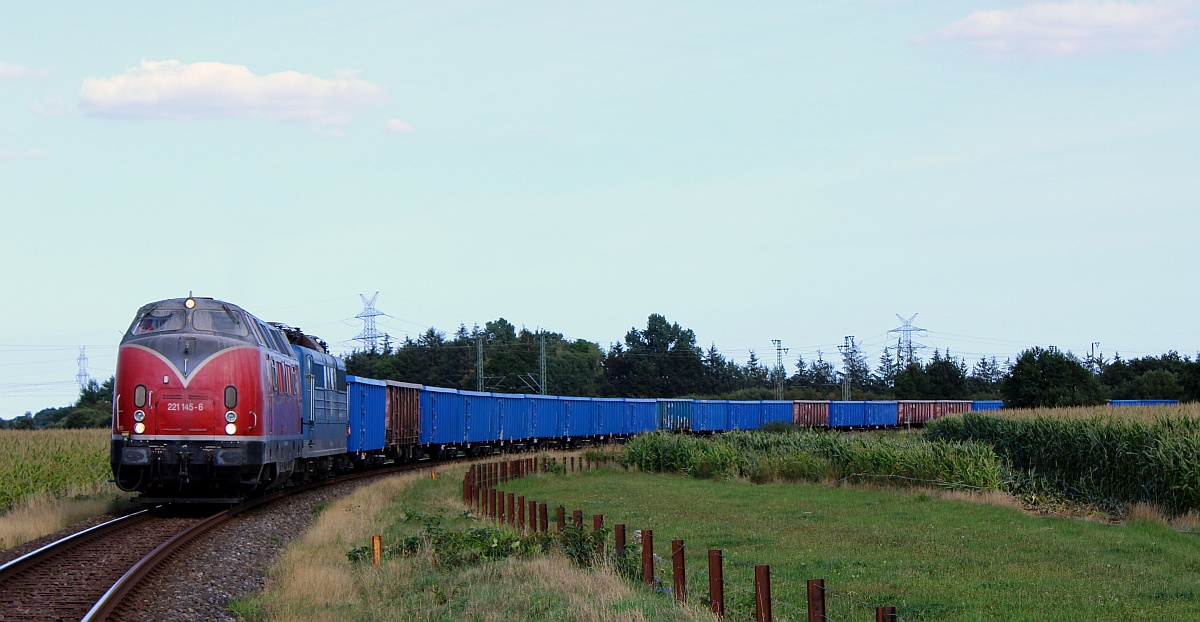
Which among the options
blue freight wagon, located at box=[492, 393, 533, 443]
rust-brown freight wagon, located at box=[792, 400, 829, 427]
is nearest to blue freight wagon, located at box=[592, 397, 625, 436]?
blue freight wagon, located at box=[492, 393, 533, 443]

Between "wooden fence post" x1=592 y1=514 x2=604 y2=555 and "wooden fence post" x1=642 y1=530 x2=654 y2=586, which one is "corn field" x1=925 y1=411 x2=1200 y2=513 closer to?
"wooden fence post" x1=592 y1=514 x2=604 y2=555

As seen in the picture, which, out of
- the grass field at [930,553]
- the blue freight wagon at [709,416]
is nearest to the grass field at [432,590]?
the grass field at [930,553]

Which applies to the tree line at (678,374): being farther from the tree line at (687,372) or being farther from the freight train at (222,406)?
the freight train at (222,406)

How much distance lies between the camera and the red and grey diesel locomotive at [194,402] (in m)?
18.7

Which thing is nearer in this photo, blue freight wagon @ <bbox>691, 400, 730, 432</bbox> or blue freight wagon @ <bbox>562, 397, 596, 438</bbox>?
blue freight wagon @ <bbox>562, 397, 596, 438</bbox>

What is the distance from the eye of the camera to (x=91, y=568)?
13.6 meters

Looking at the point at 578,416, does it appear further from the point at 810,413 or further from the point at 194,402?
the point at 194,402

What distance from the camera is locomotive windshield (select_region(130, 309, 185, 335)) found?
19641mm

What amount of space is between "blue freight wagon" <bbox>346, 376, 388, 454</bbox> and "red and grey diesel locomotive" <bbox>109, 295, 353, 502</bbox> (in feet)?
35.5

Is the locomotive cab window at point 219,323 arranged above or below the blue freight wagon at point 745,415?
above

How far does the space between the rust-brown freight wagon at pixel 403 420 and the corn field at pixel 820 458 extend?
7.74m

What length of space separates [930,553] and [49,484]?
18.9 m

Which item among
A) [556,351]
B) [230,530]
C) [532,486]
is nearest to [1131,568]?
[230,530]

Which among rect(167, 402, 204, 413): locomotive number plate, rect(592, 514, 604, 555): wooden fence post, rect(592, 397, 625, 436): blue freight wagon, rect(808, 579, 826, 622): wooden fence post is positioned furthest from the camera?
rect(592, 397, 625, 436): blue freight wagon
